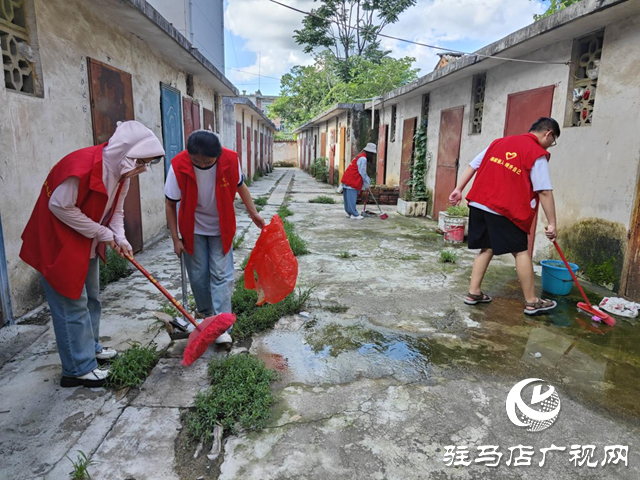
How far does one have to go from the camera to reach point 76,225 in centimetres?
229

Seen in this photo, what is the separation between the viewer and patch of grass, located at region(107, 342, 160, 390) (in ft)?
8.54

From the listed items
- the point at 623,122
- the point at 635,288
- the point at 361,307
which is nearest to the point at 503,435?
the point at 361,307

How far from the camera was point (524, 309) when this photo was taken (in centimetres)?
401

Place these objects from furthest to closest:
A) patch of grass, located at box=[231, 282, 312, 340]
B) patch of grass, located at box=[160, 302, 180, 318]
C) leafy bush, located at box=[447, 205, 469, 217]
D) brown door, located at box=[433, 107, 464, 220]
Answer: brown door, located at box=[433, 107, 464, 220], leafy bush, located at box=[447, 205, 469, 217], patch of grass, located at box=[160, 302, 180, 318], patch of grass, located at box=[231, 282, 312, 340]

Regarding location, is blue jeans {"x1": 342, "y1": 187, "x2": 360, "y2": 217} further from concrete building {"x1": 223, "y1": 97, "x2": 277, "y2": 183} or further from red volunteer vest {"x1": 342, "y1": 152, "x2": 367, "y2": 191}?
concrete building {"x1": 223, "y1": 97, "x2": 277, "y2": 183}

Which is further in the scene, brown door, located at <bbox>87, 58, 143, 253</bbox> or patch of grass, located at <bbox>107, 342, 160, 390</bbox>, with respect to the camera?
brown door, located at <bbox>87, 58, 143, 253</bbox>

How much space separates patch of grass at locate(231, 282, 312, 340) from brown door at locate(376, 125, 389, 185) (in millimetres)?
9823

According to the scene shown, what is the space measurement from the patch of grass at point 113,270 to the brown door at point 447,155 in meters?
6.09

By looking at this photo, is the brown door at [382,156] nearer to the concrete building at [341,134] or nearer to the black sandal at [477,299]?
the concrete building at [341,134]

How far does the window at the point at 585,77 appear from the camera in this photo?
484cm

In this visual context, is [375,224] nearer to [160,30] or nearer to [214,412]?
[160,30]

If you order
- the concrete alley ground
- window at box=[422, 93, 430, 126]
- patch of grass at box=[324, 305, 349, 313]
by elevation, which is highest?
window at box=[422, 93, 430, 126]

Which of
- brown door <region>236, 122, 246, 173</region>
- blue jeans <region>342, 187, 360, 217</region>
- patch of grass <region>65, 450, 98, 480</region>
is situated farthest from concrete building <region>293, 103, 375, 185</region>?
patch of grass <region>65, 450, 98, 480</region>

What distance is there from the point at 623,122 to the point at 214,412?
481 cm
